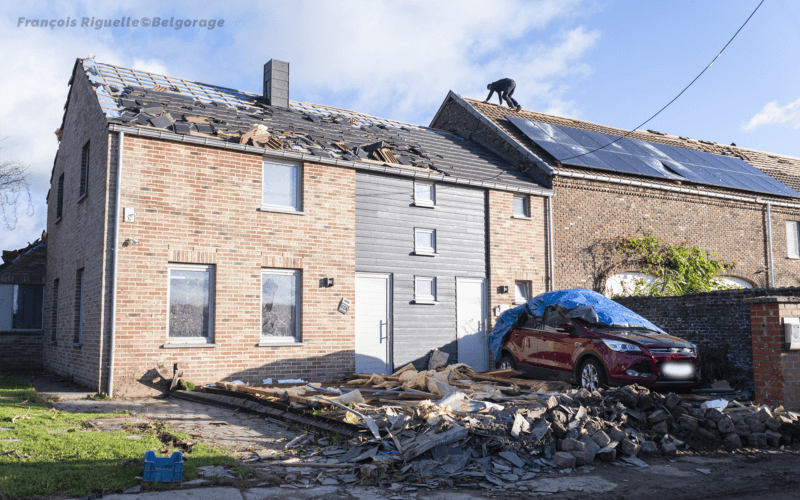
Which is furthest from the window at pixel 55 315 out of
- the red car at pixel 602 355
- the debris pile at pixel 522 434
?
the red car at pixel 602 355

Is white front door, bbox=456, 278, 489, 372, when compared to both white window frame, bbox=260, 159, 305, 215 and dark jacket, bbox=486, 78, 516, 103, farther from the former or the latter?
dark jacket, bbox=486, 78, 516, 103

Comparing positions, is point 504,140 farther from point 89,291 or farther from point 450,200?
point 89,291

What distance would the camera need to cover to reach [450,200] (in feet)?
53.4

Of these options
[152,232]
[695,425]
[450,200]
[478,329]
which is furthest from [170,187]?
[695,425]

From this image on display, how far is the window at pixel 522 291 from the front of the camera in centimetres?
1693

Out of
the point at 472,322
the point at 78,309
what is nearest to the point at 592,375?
the point at 472,322

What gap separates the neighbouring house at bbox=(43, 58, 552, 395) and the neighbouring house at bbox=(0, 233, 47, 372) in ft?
2.21

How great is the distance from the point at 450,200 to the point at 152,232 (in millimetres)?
7690

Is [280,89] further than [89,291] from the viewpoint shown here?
Yes

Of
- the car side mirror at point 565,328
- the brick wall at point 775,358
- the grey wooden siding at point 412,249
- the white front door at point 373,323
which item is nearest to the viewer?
the brick wall at point 775,358

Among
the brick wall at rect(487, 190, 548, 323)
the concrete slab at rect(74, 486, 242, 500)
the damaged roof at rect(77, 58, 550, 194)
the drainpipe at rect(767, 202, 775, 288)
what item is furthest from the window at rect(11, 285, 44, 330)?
the drainpipe at rect(767, 202, 775, 288)

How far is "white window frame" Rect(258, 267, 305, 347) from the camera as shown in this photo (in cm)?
1302

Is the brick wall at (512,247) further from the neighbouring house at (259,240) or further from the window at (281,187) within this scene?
the window at (281,187)

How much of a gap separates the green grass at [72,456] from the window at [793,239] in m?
23.2
